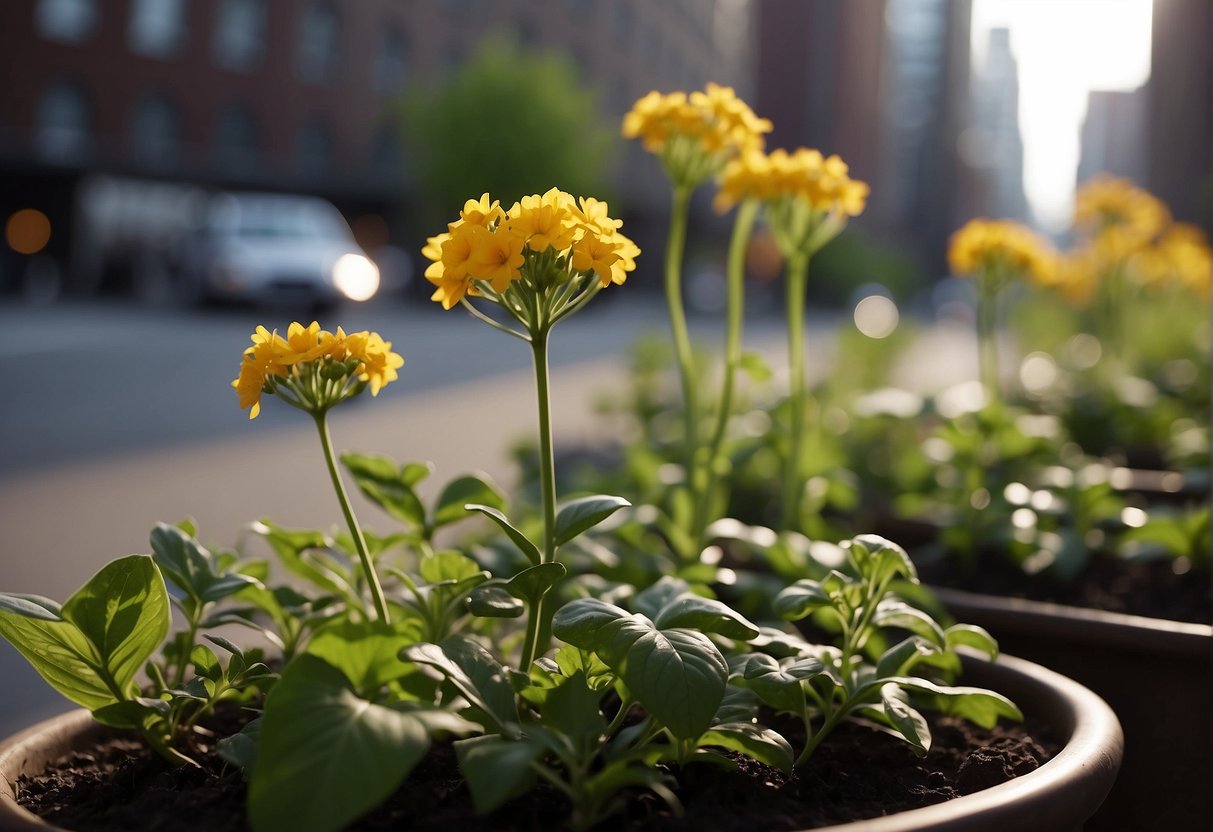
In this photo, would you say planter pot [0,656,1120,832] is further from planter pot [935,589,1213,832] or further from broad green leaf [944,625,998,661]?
planter pot [935,589,1213,832]

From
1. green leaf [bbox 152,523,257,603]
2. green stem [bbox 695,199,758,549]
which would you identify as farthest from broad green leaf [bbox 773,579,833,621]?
green stem [bbox 695,199,758,549]

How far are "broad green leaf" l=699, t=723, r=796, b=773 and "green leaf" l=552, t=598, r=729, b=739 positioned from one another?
4.2 inches

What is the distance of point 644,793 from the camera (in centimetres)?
116

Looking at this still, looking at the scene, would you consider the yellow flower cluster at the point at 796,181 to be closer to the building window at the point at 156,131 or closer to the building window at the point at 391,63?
the building window at the point at 156,131

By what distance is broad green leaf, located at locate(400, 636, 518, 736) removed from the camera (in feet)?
3.45

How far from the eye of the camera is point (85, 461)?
5926 millimetres

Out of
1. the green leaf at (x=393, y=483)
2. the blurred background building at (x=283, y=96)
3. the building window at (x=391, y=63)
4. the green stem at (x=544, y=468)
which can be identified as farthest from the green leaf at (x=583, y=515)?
the building window at (x=391, y=63)

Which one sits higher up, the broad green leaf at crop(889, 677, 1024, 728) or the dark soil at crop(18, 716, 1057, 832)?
the broad green leaf at crop(889, 677, 1024, 728)

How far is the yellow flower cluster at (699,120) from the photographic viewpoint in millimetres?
1961

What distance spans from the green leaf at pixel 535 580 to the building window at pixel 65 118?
28.7 meters

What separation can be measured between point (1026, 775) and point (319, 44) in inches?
1299

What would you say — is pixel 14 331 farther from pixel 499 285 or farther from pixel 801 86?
pixel 801 86

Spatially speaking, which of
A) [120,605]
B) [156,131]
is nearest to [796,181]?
[120,605]

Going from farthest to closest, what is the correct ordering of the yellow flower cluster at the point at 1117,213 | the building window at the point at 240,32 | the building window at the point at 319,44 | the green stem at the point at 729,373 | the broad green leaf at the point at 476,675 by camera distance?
the building window at the point at 319,44 < the building window at the point at 240,32 < the yellow flower cluster at the point at 1117,213 < the green stem at the point at 729,373 < the broad green leaf at the point at 476,675
